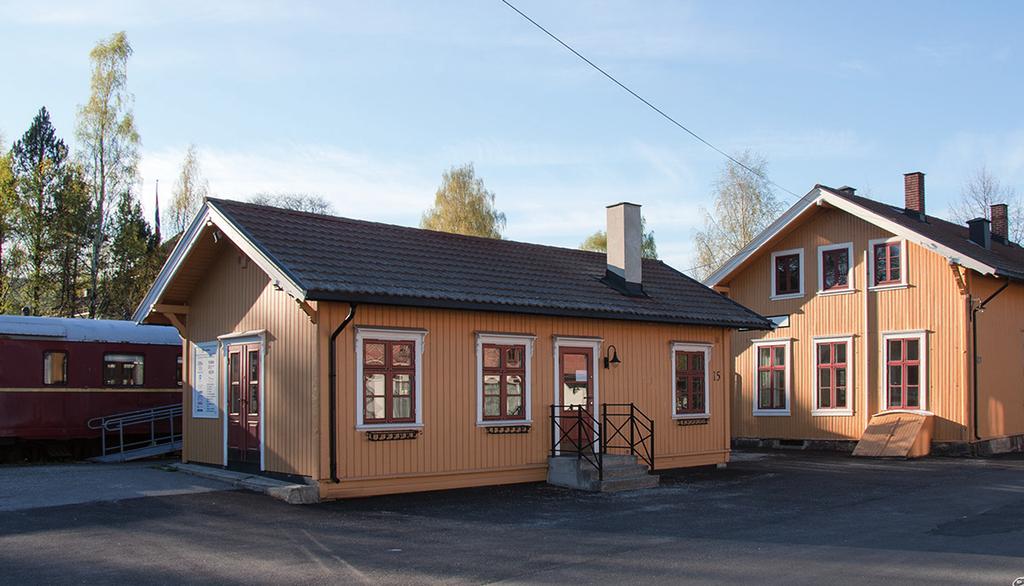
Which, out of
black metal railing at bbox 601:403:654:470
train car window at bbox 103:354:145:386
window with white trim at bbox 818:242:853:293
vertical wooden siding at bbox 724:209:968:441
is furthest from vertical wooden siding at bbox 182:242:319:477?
window with white trim at bbox 818:242:853:293

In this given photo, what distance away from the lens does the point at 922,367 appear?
→ 22.6 m

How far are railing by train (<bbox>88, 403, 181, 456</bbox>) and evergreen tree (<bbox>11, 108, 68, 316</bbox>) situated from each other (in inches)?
567

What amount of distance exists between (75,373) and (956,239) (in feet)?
71.6

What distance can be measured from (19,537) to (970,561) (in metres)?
10.2

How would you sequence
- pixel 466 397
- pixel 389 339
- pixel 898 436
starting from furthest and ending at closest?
pixel 898 436, pixel 466 397, pixel 389 339


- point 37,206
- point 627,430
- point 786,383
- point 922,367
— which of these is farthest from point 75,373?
point 922,367

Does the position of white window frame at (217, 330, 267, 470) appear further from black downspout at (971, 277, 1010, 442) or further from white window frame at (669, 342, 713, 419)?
black downspout at (971, 277, 1010, 442)

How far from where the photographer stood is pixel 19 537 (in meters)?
10.6

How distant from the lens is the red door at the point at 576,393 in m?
17.1

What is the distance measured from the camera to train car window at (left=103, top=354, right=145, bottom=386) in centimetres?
2120

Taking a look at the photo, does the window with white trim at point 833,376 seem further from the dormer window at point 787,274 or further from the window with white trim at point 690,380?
the window with white trim at point 690,380

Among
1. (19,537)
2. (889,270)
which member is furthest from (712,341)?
(19,537)

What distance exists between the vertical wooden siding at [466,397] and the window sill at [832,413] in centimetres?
689

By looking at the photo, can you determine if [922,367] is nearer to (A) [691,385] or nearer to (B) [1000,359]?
(B) [1000,359]
